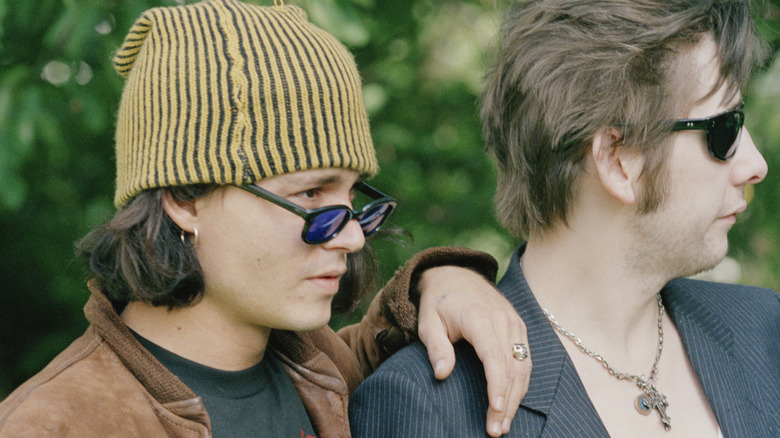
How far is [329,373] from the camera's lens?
6.99ft

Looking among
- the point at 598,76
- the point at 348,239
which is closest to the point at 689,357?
the point at 598,76

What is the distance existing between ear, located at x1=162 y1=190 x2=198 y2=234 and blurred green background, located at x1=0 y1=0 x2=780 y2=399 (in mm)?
882

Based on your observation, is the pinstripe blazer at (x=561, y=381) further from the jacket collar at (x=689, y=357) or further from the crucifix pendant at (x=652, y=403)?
the crucifix pendant at (x=652, y=403)

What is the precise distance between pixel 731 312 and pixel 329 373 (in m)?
1.22

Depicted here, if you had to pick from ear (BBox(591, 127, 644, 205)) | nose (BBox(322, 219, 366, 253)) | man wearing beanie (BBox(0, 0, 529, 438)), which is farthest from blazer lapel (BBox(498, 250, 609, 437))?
nose (BBox(322, 219, 366, 253))

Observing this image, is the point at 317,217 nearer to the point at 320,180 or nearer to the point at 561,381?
the point at 320,180

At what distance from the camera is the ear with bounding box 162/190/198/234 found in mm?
1851

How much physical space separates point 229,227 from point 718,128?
1.24 metres

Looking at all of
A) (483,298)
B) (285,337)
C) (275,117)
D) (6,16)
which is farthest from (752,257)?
(6,16)

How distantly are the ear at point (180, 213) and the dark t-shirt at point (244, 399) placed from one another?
0.28m

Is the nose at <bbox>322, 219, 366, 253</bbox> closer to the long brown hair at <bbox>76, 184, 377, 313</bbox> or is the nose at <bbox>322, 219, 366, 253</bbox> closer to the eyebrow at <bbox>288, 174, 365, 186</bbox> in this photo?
the eyebrow at <bbox>288, 174, 365, 186</bbox>

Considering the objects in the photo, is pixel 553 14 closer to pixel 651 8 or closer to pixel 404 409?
pixel 651 8

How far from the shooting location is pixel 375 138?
11.3 feet

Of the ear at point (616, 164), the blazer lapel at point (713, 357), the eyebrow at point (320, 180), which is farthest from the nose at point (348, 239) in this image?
the blazer lapel at point (713, 357)
